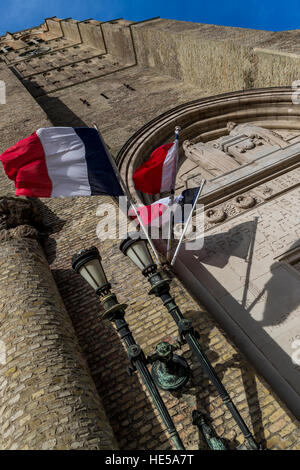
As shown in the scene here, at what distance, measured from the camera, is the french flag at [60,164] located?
5.29m

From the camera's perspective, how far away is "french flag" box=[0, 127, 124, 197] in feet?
17.3

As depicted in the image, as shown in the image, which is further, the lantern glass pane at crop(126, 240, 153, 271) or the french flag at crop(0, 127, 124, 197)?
the french flag at crop(0, 127, 124, 197)

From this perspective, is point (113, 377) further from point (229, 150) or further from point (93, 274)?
point (229, 150)

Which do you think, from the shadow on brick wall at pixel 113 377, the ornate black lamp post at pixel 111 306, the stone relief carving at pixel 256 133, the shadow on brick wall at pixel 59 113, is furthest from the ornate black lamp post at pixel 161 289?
the shadow on brick wall at pixel 59 113

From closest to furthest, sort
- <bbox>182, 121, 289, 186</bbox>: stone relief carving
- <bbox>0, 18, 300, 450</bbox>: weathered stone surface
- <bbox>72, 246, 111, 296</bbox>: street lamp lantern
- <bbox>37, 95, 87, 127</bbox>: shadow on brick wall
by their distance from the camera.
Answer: <bbox>0, 18, 300, 450</bbox>: weathered stone surface
<bbox>72, 246, 111, 296</bbox>: street lamp lantern
<bbox>182, 121, 289, 186</bbox>: stone relief carving
<bbox>37, 95, 87, 127</bbox>: shadow on brick wall

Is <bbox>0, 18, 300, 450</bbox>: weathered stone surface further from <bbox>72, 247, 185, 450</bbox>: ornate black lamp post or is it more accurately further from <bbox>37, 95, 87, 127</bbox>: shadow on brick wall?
<bbox>72, 247, 185, 450</bbox>: ornate black lamp post

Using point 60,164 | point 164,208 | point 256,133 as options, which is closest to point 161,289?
point 164,208

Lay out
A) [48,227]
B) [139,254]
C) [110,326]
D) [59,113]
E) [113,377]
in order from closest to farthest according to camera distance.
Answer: [139,254] → [113,377] → [110,326] → [48,227] → [59,113]

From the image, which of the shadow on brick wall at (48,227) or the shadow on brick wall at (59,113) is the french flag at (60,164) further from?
the shadow on brick wall at (59,113)

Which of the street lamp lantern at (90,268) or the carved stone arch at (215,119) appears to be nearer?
the street lamp lantern at (90,268)

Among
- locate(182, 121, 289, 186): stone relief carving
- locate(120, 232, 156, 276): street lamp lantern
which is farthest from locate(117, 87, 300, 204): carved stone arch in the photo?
locate(120, 232, 156, 276): street lamp lantern

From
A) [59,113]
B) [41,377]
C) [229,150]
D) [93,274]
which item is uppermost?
[59,113]

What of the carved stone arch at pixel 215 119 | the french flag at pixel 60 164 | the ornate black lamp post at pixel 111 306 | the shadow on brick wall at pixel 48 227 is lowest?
the ornate black lamp post at pixel 111 306

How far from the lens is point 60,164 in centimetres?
544
